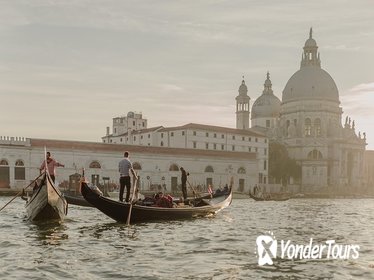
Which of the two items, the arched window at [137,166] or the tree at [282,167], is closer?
the arched window at [137,166]

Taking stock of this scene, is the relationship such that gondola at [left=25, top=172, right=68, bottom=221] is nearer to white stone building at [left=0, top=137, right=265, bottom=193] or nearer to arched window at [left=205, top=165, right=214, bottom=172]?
white stone building at [left=0, top=137, right=265, bottom=193]

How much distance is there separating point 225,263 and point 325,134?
234ft

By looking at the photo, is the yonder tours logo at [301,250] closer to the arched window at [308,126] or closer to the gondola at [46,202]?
the gondola at [46,202]

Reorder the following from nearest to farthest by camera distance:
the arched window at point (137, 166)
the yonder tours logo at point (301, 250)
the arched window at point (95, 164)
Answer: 1. the yonder tours logo at point (301, 250)
2. the arched window at point (95, 164)
3. the arched window at point (137, 166)

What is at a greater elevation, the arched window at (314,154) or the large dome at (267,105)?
the large dome at (267,105)

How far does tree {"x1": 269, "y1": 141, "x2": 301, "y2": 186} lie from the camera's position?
74.6 meters

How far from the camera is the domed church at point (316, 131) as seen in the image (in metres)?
75.1

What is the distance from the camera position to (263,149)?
71750mm

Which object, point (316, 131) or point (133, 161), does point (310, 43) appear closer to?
point (316, 131)

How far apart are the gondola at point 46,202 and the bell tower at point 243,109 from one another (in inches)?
2835

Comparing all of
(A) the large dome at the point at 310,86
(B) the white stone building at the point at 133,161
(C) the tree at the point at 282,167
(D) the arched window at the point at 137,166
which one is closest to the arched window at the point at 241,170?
(B) the white stone building at the point at 133,161

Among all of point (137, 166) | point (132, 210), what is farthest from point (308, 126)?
point (132, 210)

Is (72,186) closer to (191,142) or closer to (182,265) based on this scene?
(191,142)

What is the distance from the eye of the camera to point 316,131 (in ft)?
261
